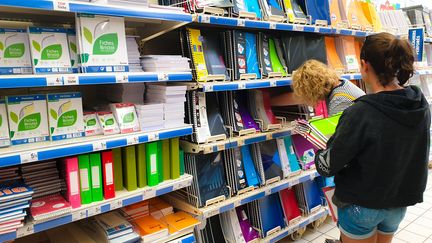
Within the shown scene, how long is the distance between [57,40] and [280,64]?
177 cm

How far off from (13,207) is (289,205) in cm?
224

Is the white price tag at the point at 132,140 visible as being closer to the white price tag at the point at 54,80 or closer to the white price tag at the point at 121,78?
the white price tag at the point at 121,78

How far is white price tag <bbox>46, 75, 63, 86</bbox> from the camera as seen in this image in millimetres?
1551

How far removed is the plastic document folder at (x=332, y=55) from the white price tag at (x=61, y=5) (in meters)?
2.47

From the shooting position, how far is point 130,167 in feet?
6.44

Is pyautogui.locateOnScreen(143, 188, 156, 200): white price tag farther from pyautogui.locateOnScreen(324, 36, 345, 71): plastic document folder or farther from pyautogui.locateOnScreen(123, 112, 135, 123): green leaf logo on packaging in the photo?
pyautogui.locateOnScreen(324, 36, 345, 71): plastic document folder

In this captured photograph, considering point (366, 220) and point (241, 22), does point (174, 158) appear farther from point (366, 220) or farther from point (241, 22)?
point (366, 220)

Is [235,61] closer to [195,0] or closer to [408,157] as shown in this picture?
[195,0]

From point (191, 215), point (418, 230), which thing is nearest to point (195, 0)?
point (191, 215)

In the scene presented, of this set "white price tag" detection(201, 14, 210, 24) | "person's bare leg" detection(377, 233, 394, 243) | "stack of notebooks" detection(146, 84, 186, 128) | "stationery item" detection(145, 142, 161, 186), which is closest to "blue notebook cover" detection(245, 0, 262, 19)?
"white price tag" detection(201, 14, 210, 24)

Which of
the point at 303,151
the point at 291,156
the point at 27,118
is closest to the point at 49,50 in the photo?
the point at 27,118

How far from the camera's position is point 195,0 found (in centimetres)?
207

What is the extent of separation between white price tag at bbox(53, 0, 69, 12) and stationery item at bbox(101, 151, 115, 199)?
795mm

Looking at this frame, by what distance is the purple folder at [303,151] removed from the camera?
299cm
